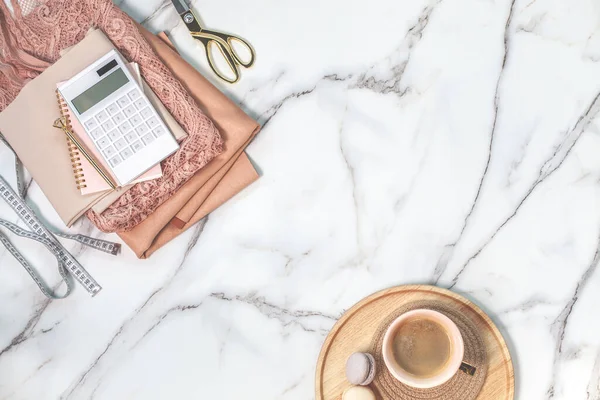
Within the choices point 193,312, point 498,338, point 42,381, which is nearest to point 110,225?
point 193,312

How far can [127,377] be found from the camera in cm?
96

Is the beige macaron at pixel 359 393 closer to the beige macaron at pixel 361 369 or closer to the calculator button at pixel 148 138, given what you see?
the beige macaron at pixel 361 369

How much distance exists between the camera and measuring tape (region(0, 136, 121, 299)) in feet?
3.17

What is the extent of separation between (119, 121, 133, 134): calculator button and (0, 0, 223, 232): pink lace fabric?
6cm

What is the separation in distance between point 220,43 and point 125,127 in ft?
0.73

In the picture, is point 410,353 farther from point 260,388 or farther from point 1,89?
point 1,89

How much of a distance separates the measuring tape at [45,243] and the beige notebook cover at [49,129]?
0.29ft

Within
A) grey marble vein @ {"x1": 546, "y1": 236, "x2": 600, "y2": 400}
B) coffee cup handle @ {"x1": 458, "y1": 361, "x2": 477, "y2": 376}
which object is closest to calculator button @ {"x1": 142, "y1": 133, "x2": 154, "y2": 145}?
coffee cup handle @ {"x1": 458, "y1": 361, "x2": 477, "y2": 376}

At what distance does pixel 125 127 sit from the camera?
88 cm

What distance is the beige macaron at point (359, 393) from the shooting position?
81cm

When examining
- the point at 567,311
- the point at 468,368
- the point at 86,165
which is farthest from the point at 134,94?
the point at 567,311

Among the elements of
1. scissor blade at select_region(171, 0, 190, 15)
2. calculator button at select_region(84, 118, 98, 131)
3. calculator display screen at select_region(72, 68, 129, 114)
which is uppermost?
scissor blade at select_region(171, 0, 190, 15)

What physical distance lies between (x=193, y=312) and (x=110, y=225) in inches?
7.8

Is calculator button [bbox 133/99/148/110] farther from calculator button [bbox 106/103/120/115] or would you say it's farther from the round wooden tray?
the round wooden tray
